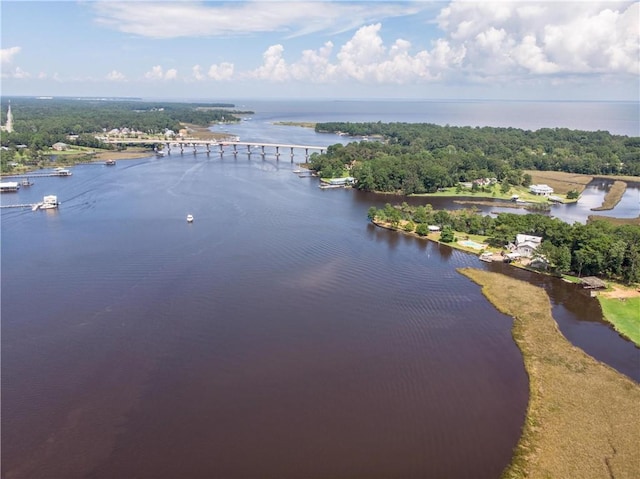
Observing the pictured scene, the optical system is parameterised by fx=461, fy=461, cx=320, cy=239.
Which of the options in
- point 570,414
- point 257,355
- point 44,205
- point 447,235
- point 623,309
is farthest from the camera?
point 44,205

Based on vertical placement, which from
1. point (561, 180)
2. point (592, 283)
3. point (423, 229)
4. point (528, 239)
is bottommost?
point (592, 283)

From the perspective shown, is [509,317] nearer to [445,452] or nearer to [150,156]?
[445,452]

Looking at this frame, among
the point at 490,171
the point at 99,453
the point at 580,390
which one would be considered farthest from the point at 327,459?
the point at 490,171

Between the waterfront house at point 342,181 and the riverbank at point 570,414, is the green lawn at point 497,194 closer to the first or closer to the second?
the waterfront house at point 342,181

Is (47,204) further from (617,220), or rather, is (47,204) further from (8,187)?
(617,220)

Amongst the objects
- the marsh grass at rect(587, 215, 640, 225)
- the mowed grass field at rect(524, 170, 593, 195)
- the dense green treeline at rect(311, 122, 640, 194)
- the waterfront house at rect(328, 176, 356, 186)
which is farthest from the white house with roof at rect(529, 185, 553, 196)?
the waterfront house at rect(328, 176, 356, 186)

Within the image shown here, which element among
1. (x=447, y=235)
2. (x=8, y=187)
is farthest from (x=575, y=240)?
(x=8, y=187)

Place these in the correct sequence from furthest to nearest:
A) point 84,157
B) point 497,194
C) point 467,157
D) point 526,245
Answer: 1. point 84,157
2. point 467,157
3. point 497,194
4. point 526,245
